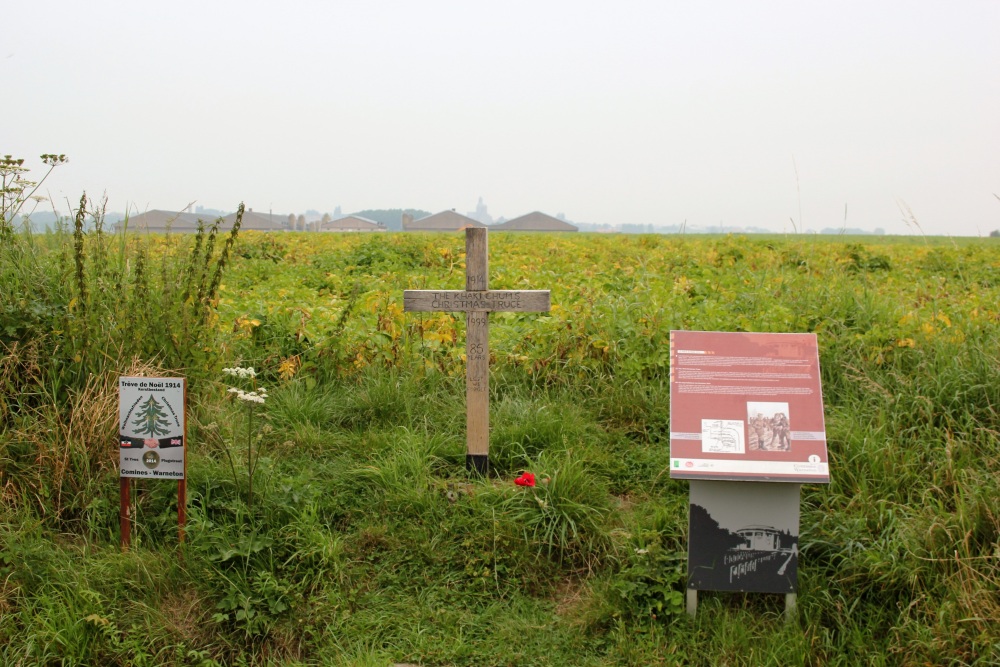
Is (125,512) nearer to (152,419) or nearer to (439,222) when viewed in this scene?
(152,419)

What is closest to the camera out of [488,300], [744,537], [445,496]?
[744,537]

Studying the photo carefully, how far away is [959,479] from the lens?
13.8 feet

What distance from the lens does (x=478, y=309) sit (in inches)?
195

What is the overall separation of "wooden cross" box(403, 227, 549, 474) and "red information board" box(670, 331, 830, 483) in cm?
120

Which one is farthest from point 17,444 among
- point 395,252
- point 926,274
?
point 926,274

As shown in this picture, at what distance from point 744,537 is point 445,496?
5.40ft

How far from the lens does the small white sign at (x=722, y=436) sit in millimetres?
3732

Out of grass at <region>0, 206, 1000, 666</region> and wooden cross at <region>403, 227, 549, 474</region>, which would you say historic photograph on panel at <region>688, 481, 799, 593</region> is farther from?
wooden cross at <region>403, 227, 549, 474</region>

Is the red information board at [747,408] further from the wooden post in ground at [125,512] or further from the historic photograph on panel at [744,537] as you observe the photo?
the wooden post in ground at [125,512]

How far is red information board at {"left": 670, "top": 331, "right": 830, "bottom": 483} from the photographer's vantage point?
145 inches

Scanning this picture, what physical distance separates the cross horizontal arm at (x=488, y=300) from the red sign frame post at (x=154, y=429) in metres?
1.51

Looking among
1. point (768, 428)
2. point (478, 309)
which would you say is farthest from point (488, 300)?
point (768, 428)

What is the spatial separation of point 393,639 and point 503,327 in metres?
3.51

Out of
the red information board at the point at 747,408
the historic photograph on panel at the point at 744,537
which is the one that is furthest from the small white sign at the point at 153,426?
the historic photograph on panel at the point at 744,537
